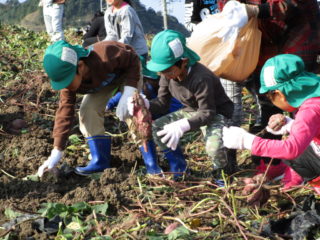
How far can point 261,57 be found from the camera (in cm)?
292

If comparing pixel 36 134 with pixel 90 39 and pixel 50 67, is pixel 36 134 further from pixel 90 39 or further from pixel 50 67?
pixel 90 39

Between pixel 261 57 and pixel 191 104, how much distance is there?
1.90 feet

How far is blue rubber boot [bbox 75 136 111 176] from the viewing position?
9.68ft

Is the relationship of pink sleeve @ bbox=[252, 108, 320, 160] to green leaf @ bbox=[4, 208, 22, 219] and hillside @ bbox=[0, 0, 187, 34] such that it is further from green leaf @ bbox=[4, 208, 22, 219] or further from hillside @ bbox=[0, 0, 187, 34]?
hillside @ bbox=[0, 0, 187, 34]

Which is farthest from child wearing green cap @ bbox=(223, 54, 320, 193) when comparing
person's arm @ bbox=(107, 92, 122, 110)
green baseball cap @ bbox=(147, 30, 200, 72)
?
person's arm @ bbox=(107, 92, 122, 110)

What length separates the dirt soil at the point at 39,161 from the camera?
246 cm

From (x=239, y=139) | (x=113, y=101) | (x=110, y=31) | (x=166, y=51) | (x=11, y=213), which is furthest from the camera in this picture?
(x=110, y=31)

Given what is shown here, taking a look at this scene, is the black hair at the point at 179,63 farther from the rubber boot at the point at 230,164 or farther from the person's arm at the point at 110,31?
the person's arm at the point at 110,31

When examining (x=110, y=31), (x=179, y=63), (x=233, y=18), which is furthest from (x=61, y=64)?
(x=110, y=31)

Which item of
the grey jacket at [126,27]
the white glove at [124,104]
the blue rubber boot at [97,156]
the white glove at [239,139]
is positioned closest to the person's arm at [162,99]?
the white glove at [124,104]

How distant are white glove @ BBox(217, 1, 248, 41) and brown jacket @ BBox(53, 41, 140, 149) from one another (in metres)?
0.64

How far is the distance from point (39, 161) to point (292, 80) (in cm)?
187

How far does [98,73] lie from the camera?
284 cm

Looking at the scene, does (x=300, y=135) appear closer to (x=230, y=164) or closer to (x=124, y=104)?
(x=230, y=164)
